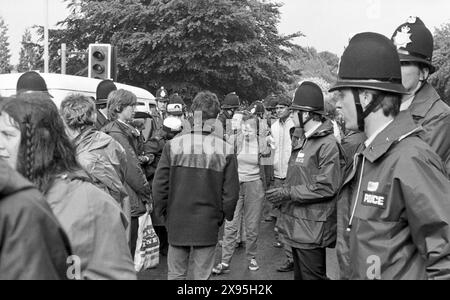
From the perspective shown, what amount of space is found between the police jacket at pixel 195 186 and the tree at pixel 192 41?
22725 mm

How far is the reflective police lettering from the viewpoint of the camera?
2256 millimetres

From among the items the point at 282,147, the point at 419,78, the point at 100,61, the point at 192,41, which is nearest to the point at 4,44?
the point at 192,41

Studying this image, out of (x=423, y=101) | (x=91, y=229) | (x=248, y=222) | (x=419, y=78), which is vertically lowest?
(x=248, y=222)

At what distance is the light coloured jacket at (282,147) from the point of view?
784 centimetres

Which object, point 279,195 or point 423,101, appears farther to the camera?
point 279,195

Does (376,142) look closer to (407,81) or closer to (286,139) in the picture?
(407,81)

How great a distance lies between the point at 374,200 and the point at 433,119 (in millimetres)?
1193

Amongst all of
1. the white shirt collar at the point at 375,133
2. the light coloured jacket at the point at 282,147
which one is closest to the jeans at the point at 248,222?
the light coloured jacket at the point at 282,147

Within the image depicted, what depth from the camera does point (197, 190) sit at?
4.57m

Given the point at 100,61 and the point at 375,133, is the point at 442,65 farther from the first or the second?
the point at 375,133

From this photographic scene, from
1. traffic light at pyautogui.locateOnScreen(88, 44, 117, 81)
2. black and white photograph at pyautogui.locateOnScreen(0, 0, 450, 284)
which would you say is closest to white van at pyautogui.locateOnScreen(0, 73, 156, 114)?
black and white photograph at pyautogui.locateOnScreen(0, 0, 450, 284)

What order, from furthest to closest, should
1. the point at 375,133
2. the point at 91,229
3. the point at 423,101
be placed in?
1. the point at 423,101
2. the point at 375,133
3. the point at 91,229
